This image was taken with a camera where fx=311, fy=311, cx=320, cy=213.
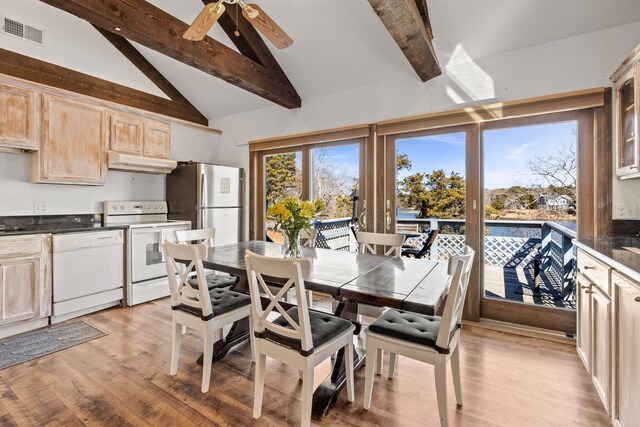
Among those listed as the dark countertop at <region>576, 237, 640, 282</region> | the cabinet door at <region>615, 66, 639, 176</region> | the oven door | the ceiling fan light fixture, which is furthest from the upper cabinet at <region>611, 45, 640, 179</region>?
the oven door

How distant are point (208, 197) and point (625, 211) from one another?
4.44 meters

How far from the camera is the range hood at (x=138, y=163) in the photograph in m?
3.69

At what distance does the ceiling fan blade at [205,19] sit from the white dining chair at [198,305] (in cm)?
147

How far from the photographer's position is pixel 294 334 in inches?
63.7

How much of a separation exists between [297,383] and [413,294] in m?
1.10

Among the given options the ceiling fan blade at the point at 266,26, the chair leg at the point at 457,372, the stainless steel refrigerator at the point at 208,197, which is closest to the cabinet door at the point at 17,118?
the stainless steel refrigerator at the point at 208,197

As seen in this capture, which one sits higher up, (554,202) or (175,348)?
(554,202)

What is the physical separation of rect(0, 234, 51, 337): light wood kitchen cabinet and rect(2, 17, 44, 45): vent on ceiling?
2178mm

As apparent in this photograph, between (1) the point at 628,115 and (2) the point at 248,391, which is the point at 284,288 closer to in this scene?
(2) the point at 248,391

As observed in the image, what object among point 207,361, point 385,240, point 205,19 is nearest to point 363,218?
point 385,240

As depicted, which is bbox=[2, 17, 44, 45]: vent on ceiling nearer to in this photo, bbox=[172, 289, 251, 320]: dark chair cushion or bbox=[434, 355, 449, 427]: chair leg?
bbox=[172, 289, 251, 320]: dark chair cushion

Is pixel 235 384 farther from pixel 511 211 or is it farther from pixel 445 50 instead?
pixel 445 50

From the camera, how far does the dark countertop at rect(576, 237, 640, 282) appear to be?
55.6 inches

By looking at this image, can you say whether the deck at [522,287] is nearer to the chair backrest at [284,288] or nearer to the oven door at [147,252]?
the chair backrest at [284,288]
